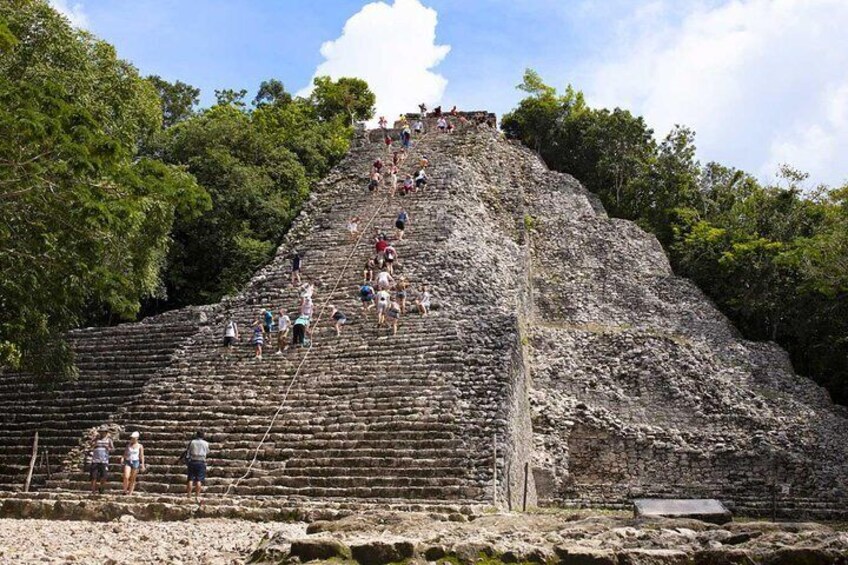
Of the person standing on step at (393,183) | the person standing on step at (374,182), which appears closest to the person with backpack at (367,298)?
the person standing on step at (393,183)

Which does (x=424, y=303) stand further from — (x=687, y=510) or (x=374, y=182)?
(x=374, y=182)

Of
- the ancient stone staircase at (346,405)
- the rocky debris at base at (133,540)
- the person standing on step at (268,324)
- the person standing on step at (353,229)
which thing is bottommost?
the rocky debris at base at (133,540)

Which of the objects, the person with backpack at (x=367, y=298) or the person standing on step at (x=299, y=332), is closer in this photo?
the person standing on step at (x=299, y=332)

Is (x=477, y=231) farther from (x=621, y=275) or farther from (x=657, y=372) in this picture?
(x=657, y=372)

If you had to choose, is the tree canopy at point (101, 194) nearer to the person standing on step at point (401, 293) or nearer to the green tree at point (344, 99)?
the person standing on step at point (401, 293)

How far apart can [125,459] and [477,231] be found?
13.1 meters

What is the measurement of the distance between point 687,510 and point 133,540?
5.69 metres

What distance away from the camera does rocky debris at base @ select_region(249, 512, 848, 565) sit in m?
5.08

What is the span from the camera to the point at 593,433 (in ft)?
54.1

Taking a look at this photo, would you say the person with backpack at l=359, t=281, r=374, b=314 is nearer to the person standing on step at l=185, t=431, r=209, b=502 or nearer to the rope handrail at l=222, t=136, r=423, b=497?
the rope handrail at l=222, t=136, r=423, b=497

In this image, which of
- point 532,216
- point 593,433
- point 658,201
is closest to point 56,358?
point 593,433

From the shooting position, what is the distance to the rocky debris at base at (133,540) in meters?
7.77

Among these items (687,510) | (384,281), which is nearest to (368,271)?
(384,281)

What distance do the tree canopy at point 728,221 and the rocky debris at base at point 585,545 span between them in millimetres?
13170
